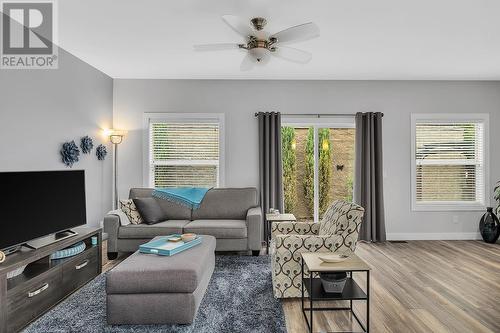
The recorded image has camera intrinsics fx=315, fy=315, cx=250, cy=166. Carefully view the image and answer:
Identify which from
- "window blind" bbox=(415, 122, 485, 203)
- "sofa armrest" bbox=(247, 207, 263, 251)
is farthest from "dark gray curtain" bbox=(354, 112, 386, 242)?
"sofa armrest" bbox=(247, 207, 263, 251)

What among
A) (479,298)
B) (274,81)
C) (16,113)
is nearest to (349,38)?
(274,81)

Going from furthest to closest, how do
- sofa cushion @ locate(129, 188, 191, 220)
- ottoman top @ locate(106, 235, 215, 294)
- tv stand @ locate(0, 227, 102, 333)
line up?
1. sofa cushion @ locate(129, 188, 191, 220)
2. ottoman top @ locate(106, 235, 215, 294)
3. tv stand @ locate(0, 227, 102, 333)

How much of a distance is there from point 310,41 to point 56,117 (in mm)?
3177

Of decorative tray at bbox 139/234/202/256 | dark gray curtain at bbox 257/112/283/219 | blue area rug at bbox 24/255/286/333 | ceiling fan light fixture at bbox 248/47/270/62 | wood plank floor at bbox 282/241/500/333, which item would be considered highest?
ceiling fan light fixture at bbox 248/47/270/62

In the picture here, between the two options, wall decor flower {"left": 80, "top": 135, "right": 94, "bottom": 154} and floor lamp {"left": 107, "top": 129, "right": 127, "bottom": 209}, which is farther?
floor lamp {"left": 107, "top": 129, "right": 127, "bottom": 209}

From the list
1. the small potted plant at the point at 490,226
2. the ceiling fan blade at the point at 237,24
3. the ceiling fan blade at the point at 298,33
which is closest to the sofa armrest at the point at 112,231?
the ceiling fan blade at the point at 237,24

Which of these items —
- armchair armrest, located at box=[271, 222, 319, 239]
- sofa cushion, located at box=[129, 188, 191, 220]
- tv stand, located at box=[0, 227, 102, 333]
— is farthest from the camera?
sofa cushion, located at box=[129, 188, 191, 220]

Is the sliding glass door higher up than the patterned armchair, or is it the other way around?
the sliding glass door

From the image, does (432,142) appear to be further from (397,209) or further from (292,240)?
(292,240)

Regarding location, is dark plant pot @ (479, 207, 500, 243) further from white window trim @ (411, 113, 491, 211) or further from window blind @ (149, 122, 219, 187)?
window blind @ (149, 122, 219, 187)

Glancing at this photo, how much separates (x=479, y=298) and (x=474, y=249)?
2.08 meters

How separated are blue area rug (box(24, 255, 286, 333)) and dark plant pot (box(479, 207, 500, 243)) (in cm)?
397

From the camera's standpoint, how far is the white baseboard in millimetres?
5320

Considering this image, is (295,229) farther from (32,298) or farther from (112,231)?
(32,298)
